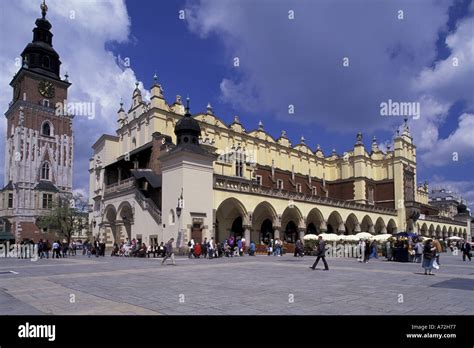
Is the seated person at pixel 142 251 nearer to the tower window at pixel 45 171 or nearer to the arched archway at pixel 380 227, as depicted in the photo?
the arched archway at pixel 380 227

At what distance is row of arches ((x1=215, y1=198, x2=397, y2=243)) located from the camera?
38219 mm

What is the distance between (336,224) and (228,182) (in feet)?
72.4

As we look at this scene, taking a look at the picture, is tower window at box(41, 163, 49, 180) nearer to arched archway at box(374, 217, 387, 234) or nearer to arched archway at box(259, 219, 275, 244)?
arched archway at box(259, 219, 275, 244)

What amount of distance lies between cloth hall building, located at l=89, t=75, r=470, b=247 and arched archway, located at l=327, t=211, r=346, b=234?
124mm

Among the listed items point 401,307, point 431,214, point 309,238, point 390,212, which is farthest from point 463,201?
point 401,307

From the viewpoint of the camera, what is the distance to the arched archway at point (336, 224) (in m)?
48.0

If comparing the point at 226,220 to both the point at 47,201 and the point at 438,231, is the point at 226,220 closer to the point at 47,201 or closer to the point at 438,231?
the point at 47,201

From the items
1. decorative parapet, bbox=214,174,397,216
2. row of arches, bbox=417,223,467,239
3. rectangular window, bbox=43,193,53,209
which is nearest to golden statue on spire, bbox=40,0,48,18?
rectangular window, bbox=43,193,53,209

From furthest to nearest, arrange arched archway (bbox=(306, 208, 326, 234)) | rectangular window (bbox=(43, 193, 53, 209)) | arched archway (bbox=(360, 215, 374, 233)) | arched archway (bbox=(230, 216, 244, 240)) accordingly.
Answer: rectangular window (bbox=(43, 193, 53, 209)) < arched archway (bbox=(360, 215, 374, 233)) < arched archway (bbox=(306, 208, 326, 234)) < arched archway (bbox=(230, 216, 244, 240))

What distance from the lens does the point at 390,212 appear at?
59375 mm

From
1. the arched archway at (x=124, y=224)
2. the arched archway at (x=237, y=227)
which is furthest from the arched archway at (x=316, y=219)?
the arched archway at (x=124, y=224)
